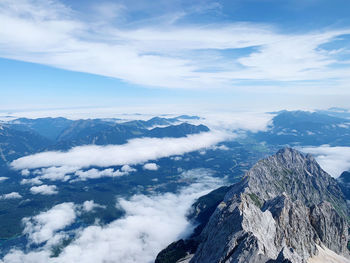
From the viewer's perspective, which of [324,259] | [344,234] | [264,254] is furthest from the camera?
[344,234]

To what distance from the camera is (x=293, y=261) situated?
6919 centimetres

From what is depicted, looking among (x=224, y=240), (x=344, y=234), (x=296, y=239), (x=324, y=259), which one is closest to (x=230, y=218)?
(x=224, y=240)

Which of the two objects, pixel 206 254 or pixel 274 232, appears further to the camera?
pixel 274 232

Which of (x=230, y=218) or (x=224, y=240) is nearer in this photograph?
(x=224, y=240)

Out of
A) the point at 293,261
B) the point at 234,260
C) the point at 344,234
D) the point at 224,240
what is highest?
the point at 293,261

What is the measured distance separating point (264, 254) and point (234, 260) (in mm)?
9463

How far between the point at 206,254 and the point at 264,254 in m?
39.2

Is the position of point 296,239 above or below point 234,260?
below

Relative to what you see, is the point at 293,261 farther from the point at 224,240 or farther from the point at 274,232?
the point at 274,232

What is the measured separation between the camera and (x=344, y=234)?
638 feet

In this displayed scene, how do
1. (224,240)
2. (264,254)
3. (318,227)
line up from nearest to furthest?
(264,254), (224,240), (318,227)

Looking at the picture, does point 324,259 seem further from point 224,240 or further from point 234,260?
point 234,260

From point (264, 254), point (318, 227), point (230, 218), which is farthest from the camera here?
point (318, 227)

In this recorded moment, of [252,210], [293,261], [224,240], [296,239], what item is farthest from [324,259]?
[293,261]
